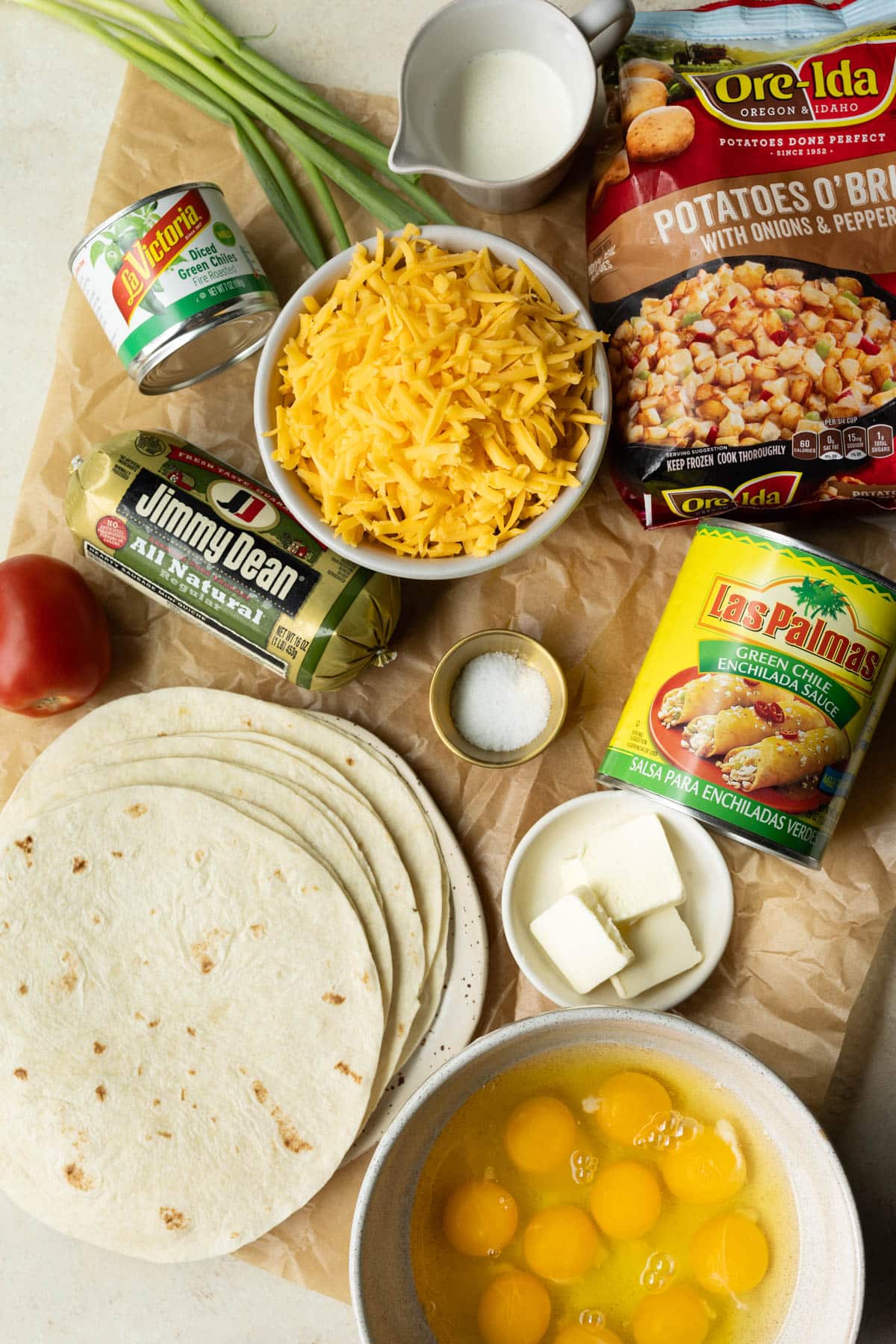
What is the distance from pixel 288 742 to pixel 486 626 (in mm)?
439

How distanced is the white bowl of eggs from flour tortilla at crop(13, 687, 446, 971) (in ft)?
1.16

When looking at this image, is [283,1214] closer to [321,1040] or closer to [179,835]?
[321,1040]

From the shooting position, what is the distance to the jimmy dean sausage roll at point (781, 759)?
158cm

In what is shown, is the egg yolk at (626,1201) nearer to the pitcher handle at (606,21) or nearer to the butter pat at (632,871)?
the butter pat at (632,871)

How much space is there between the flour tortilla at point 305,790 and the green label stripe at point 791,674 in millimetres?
701

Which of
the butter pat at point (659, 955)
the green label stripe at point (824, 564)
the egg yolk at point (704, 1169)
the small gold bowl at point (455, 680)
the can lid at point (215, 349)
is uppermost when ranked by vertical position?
the can lid at point (215, 349)

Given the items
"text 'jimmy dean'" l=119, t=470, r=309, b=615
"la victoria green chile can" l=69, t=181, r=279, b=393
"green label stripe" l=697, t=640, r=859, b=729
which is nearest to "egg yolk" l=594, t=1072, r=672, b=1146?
"green label stripe" l=697, t=640, r=859, b=729

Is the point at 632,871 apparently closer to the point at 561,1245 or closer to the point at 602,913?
the point at 602,913

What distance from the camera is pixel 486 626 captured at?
1924 millimetres

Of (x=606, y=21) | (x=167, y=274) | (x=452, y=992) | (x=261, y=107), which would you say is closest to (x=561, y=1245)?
(x=452, y=992)

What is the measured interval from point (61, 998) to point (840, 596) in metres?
1.52

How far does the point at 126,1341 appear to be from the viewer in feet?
6.42

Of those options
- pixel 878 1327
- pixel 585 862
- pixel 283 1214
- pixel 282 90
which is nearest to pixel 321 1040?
pixel 283 1214

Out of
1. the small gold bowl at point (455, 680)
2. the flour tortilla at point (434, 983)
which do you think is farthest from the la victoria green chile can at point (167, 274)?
the flour tortilla at point (434, 983)
